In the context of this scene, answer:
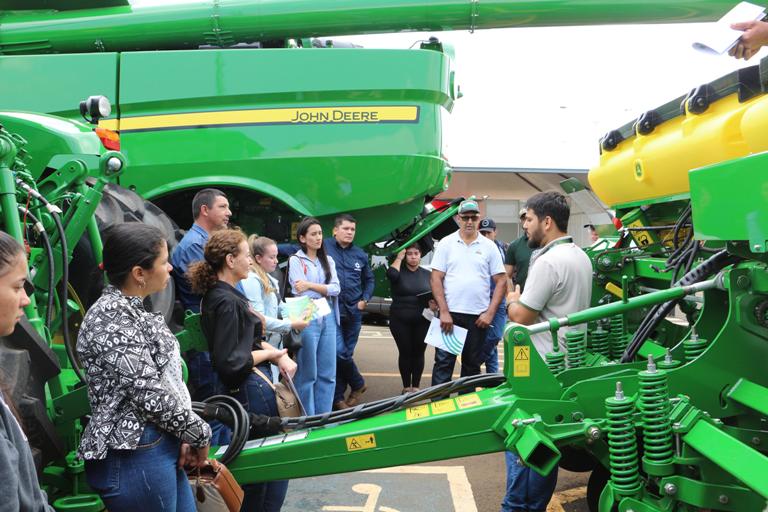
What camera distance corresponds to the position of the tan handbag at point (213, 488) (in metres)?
2.46

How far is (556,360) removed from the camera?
3225mm

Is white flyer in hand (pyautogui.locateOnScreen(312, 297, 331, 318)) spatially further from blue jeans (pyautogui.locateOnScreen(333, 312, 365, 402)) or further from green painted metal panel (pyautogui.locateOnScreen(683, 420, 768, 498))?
green painted metal panel (pyautogui.locateOnScreen(683, 420, 768, 498))

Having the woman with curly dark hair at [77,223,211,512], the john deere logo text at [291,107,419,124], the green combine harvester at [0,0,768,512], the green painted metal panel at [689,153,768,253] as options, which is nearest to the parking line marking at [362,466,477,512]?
the green combine harvester at [0,0,768,512]

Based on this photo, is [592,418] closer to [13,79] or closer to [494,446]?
[494,446]

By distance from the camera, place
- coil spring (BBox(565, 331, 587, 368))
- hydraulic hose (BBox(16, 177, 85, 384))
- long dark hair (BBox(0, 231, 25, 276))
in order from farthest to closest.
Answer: coil spring (BBox(565, 331, 587, 368)) → hydraulic hose (BBox(16, 177, 85, 384)) → long dark hair (BBox(0, 231, 25, 276))

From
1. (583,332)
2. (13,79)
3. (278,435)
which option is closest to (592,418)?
(583,332)

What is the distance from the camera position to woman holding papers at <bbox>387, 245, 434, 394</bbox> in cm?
606

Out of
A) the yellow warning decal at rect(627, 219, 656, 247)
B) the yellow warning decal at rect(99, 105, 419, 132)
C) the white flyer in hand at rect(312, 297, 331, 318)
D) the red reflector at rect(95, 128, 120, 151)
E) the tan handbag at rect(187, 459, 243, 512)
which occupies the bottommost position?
the tan handbag at rect(187, 459, 243, 512)

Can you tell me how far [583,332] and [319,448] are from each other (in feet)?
4.84

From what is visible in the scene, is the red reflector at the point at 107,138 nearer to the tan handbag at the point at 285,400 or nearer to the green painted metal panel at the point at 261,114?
the green painted metal panel at the point at 261,114

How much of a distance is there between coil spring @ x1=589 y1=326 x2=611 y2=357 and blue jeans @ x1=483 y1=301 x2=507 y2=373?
6.10ft

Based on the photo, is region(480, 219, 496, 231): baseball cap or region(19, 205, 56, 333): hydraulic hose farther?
region(480, 219, 496, 231): baseball cap

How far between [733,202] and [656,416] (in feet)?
2.70

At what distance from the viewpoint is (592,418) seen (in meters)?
2.73
